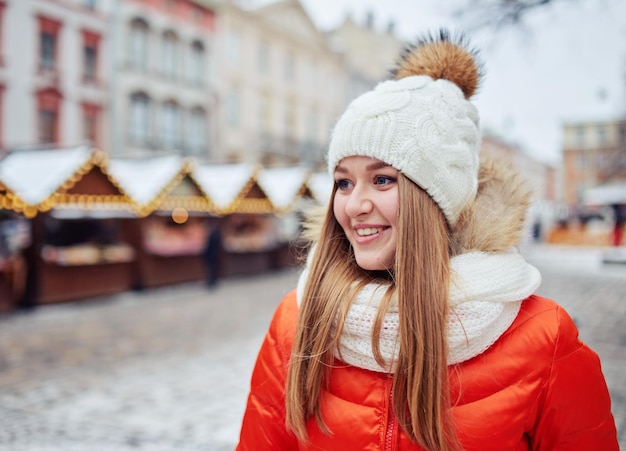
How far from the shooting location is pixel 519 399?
121cm

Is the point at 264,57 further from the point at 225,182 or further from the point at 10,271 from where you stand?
the point at 10,271

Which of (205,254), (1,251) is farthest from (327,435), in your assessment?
(205,254)

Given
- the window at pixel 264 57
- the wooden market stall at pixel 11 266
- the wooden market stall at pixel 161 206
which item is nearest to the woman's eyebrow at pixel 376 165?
the wooden market stall at pixel 11 266

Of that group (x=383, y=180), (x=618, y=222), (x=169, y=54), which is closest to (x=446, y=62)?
(x=383, y=180)

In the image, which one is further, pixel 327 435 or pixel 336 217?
pixel 336 217

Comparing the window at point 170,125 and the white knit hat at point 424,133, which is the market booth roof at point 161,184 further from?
the white knit hat at point 424,133

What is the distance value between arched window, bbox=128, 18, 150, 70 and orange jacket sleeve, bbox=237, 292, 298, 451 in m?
23.3

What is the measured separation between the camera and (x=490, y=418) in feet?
4.01

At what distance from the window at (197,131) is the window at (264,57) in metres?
4.95

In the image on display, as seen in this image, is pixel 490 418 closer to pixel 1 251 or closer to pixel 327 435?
pixel 327 435

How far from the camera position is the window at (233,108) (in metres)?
27.7

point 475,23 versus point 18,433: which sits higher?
point 475,23

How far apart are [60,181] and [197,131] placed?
1663 centimetres

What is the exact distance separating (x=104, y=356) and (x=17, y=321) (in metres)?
3.59
